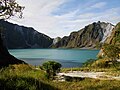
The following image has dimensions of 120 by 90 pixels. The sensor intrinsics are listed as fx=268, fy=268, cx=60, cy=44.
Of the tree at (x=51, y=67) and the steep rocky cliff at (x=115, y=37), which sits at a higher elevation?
the steep rocky cliff at (x=115, y=37)

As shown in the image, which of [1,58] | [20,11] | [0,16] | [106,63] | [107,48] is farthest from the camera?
[106,63]

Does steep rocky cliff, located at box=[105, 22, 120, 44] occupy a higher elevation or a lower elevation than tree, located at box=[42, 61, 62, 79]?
higher

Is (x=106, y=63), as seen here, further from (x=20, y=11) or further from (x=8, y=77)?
(x=8, y=77)

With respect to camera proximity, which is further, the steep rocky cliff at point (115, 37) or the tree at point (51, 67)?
the steep rocky cliff at point (115, 37)

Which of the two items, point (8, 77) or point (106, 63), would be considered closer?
point (8, 77)

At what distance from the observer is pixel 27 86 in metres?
13.9

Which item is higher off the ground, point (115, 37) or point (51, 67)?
point (115, 37)

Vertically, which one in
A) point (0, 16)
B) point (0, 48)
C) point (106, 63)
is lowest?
point (106, 63)

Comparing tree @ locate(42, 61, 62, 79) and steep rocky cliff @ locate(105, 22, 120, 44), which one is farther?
steep rocky cliff @ locate(105, 22, 120, 44)

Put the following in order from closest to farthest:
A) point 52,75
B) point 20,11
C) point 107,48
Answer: point 20,11
point 52,75
point 107,48

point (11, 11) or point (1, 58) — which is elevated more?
point (11, 11)

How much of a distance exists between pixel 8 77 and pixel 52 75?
10733 millimetres

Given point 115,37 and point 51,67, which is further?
point 115,37

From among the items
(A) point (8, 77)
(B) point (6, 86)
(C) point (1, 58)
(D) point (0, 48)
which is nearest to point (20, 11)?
(A) point (8, 77)
